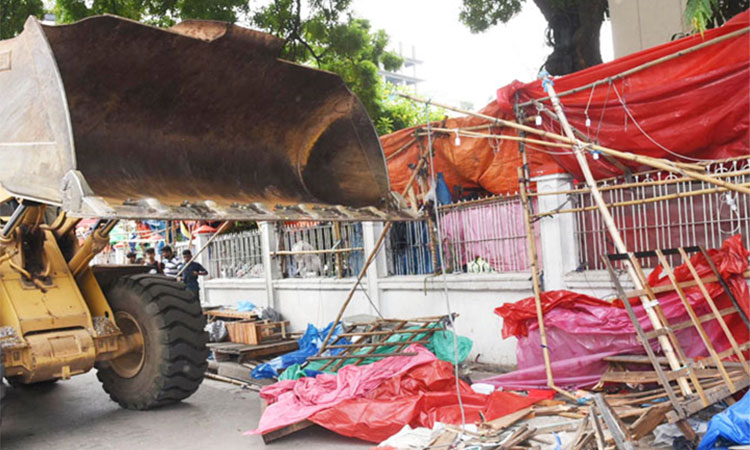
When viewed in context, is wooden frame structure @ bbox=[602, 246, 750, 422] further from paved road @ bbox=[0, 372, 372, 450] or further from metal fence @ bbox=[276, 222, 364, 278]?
metal fence @ bbox=[276, 222, 364, 278]

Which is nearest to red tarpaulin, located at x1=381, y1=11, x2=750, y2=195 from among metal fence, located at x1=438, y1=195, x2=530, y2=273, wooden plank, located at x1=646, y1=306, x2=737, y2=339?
metal fence, located at x1=438, y1=195, x2=530, y2=273

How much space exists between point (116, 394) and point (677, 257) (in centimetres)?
604

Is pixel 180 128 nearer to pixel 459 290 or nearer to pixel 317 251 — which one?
pixel 459 290

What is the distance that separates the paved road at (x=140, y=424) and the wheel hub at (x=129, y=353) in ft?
1.41

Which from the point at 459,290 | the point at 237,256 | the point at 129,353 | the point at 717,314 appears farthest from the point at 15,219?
the point at 237,256

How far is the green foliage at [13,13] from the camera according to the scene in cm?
973

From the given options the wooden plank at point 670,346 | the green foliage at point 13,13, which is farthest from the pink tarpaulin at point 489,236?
the green foliage at point 13,13

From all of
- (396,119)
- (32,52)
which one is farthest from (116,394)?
(396,119)

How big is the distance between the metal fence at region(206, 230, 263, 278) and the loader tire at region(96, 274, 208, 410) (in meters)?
5.61

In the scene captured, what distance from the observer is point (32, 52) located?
4695 millimetres

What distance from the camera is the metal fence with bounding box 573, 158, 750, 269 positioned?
20.7 ft

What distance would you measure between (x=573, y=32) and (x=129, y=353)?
29.1 ft

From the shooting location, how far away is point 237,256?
45.5 feet

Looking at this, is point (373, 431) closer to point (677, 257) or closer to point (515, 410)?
point (515, 410)
